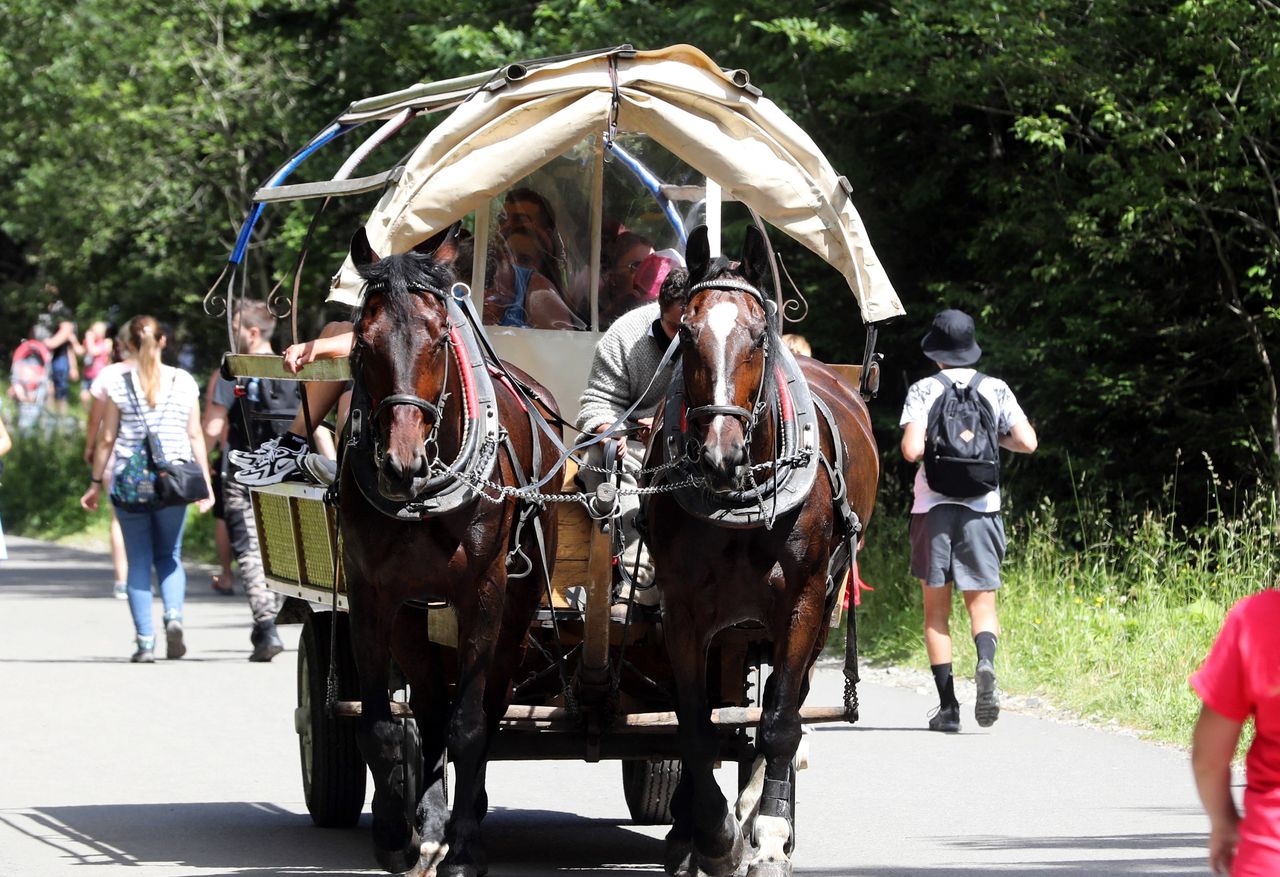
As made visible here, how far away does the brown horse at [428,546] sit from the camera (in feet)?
21.8

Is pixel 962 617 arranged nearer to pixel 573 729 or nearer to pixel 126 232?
pixel 573 729

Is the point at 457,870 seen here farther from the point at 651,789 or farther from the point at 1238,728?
the point at 1238,728

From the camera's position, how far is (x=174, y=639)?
546 inches

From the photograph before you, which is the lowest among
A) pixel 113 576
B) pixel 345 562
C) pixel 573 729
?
pixel 113 576

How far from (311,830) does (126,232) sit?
2560 centimetres

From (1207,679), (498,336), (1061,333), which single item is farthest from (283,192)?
(1061,333)

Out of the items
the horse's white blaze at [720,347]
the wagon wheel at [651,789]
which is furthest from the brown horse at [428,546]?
the wagon wheel at [651,789]

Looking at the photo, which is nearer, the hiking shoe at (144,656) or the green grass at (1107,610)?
the green grass at (1107,610)

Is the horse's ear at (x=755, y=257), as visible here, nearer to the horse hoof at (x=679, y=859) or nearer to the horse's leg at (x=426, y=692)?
the horse's leg at (x=426, y=692)

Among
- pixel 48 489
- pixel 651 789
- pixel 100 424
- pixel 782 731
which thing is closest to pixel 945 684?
pixel 651 789

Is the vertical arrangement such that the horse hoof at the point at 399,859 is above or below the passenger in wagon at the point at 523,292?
below

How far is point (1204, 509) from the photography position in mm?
15719

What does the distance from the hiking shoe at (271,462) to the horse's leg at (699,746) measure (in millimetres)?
2256

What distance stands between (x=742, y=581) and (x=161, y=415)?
759 cm
